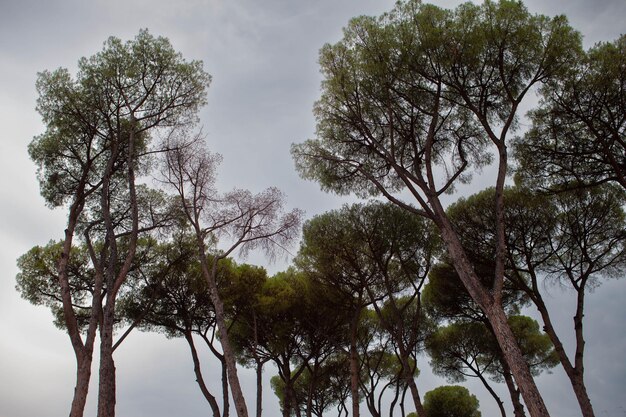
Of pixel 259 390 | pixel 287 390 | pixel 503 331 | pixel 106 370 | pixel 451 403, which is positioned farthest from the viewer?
pixel 451 403

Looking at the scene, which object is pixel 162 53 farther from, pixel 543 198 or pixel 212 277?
pixel 543 198

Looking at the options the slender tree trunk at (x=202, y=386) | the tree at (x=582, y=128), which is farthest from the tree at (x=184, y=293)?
the tree at (x=582, y=128)

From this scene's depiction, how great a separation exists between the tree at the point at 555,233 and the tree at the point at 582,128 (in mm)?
774

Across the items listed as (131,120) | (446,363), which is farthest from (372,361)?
(131,120)

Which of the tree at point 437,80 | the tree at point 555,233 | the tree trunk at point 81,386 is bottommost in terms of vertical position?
the tree trunk at point 81,386

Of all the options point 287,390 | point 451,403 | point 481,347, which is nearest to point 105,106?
point 287,390

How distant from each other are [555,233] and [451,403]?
50.2ft

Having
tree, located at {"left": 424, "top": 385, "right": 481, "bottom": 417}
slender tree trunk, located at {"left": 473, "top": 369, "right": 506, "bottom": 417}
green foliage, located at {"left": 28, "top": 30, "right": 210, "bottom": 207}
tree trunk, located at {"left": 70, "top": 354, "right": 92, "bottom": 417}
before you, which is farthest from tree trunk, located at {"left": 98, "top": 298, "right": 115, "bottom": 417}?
tree, located at {"left": 424, "top": 385, "right": 481, "bottom": 417}

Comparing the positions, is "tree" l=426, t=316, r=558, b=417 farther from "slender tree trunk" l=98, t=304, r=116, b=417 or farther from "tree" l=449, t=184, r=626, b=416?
"slender tree trunk" l=98, t=304, r=116, b=417

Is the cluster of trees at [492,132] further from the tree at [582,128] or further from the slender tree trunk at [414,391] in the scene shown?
the slender tree trunk at [414,391]

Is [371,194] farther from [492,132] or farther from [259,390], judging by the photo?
[259,390]

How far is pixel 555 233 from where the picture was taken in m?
12.6

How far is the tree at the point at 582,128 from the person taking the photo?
9.99 metres

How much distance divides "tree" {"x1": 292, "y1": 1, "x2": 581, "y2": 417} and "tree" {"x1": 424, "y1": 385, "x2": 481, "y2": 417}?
58.3 ft
